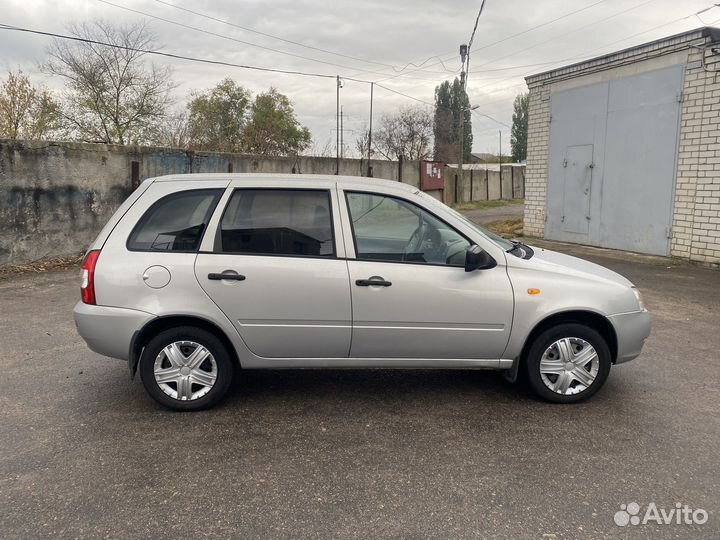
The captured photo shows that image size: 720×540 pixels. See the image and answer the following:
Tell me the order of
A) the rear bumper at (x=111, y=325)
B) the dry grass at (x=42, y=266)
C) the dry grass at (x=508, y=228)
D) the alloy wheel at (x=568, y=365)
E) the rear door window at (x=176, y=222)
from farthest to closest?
1. the dry grass at (x=508, y=228)
2. the dry grass at (x=42, y=266)
3. the alloy wheel at (x=568, y=365)
4. the rear door window at (x=176, y=222)
5. the rear bumper at (x=111, y=325)

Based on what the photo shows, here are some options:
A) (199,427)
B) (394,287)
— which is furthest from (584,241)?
(199,427)

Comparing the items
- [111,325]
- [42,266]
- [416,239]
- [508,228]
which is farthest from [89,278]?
[508,228]

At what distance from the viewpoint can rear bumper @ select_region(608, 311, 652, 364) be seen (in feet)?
13.0

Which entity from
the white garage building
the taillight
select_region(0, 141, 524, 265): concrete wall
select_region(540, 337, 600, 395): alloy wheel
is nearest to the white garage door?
the white garage building

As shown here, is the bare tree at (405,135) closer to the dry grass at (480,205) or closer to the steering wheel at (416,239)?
the dry grass at (480,205)

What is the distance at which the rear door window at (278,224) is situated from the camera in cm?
388

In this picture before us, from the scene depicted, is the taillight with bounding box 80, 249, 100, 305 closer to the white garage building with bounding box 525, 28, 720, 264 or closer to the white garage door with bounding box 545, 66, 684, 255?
the white garage building with bounding box 525, 28, 720, 264

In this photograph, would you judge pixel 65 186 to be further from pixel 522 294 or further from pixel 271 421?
pixel 522 294

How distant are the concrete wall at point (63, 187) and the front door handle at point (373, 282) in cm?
843

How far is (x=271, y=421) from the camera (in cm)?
380

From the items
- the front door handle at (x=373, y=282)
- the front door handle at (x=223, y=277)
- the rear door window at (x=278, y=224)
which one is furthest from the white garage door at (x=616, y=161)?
the front door handle at (x=223, y=277)

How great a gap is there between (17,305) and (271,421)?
5413 millimetres

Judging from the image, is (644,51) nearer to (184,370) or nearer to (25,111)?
(184,370)

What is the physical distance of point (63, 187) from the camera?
33.9 ft
